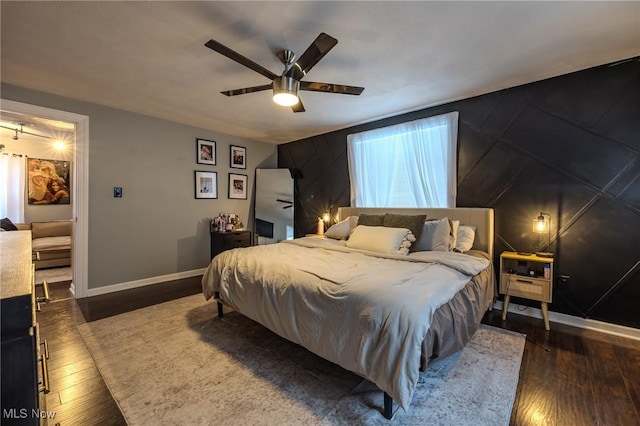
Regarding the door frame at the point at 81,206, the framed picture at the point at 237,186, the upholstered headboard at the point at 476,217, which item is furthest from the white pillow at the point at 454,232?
the door frame at the point at 81,206

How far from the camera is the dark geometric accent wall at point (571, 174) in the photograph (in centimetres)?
243

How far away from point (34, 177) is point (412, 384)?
7.62 meters

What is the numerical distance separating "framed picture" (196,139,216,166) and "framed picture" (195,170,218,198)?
19 cm

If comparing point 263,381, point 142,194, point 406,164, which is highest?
point 406,164

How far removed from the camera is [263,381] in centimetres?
183

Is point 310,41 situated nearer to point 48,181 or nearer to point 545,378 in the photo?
point 545,378

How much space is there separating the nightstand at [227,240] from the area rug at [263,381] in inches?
72.8

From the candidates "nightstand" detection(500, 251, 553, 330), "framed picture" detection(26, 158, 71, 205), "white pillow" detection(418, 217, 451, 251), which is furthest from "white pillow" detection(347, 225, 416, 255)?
"framed picture" detection(26, 158, 71, 205)

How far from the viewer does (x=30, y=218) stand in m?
5.48

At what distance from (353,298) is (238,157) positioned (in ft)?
13.6

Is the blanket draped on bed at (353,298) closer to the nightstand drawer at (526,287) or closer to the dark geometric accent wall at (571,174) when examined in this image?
the nightstand drawer at (526,287)

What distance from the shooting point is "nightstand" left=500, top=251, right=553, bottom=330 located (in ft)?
8.34

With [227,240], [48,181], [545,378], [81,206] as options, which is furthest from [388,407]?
[48,181]

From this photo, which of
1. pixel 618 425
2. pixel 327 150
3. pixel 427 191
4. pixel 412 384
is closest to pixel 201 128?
pixel 327 150
